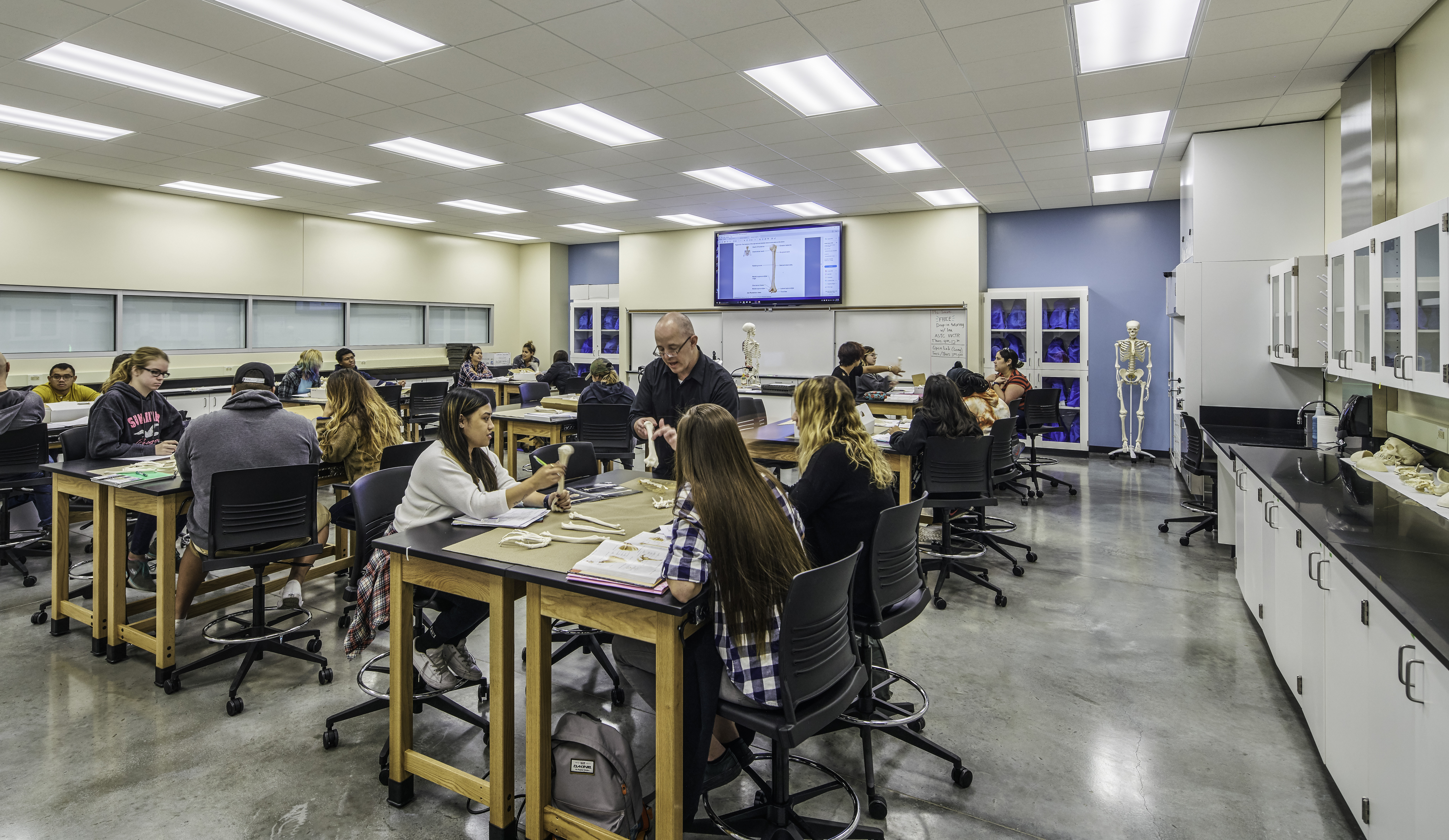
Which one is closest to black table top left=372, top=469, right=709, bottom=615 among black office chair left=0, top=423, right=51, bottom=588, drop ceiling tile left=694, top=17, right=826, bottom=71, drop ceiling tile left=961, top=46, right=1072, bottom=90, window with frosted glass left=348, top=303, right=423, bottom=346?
drop ceiling tile left=694, top=17, right=826, bottom=71

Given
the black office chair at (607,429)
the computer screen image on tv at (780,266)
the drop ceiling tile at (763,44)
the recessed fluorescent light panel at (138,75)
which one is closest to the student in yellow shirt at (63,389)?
the recessed fluorescent light panel at (138,75)

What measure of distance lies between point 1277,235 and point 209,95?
7452 mm

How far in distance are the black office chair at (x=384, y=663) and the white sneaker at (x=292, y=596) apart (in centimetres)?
69

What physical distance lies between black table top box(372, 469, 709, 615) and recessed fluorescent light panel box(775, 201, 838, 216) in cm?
717

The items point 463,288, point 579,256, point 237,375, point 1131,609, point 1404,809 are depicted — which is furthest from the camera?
point 579,256

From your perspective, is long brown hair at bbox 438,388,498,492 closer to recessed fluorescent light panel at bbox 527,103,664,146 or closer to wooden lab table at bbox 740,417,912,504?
wooden lab table at bbox 740,417,912,504

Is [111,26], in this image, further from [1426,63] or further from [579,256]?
[579,256]

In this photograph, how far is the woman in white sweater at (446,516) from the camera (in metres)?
2.49

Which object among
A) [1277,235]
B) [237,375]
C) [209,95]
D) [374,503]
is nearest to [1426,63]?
[1277,235]

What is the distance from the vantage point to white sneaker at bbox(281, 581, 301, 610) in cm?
375

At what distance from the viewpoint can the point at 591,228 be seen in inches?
428

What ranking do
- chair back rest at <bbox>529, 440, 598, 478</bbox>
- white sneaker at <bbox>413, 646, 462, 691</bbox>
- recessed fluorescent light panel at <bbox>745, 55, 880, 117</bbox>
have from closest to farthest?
white sneaker at <bbox>413, 646, 462, 691</bbox> < chair back rest at <bbox>529, 440, 598, 478</bbox> < recessed fluorescent light panel at <bbox>745, 55, 880, 117</bbox>

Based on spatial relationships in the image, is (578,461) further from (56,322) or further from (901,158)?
(56,322)

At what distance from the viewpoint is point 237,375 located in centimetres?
450
